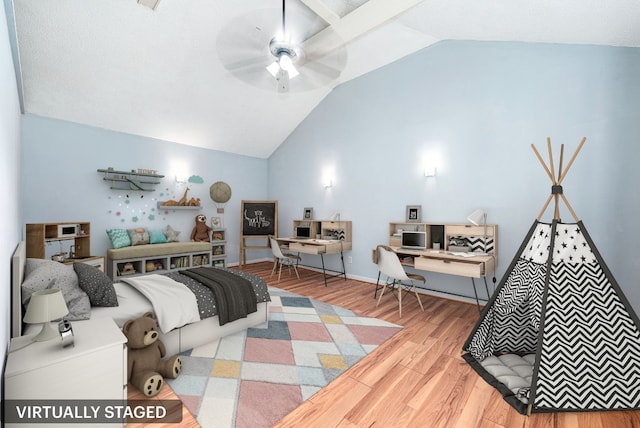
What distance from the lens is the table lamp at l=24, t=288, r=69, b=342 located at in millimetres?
1447

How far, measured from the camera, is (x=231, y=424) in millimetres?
1649

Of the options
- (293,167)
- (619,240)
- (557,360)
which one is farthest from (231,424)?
(293,167)

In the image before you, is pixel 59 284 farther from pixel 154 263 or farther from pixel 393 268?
pixel 393 268

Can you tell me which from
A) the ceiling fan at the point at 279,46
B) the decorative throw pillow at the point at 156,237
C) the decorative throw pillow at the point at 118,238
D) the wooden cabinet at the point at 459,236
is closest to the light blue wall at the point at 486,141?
the wooden cabinet at the point at 459,236

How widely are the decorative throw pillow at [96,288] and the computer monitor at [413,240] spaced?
3.48m

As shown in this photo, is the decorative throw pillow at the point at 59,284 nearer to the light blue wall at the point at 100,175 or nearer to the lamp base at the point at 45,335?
the lamp base at the point at 45,335

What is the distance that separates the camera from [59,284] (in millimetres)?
2094

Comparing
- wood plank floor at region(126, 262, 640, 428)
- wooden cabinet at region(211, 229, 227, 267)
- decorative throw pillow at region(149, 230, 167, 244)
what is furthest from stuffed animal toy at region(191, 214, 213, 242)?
wood plank floor at region(126, 262, 640, 428)

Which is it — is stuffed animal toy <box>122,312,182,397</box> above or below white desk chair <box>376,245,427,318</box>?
below

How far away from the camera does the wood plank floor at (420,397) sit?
1706 mm

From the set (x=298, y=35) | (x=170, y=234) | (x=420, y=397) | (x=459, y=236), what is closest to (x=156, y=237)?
(x=170, y=234)

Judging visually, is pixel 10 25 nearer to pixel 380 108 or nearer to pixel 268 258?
pixel 380 108

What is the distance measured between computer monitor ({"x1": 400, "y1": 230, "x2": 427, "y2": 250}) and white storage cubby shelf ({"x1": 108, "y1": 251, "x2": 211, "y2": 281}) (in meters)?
3.85

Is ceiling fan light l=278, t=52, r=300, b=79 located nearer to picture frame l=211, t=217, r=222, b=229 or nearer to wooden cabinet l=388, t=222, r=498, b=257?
wooden cabinet l=388, t=222, r=498, b=257
